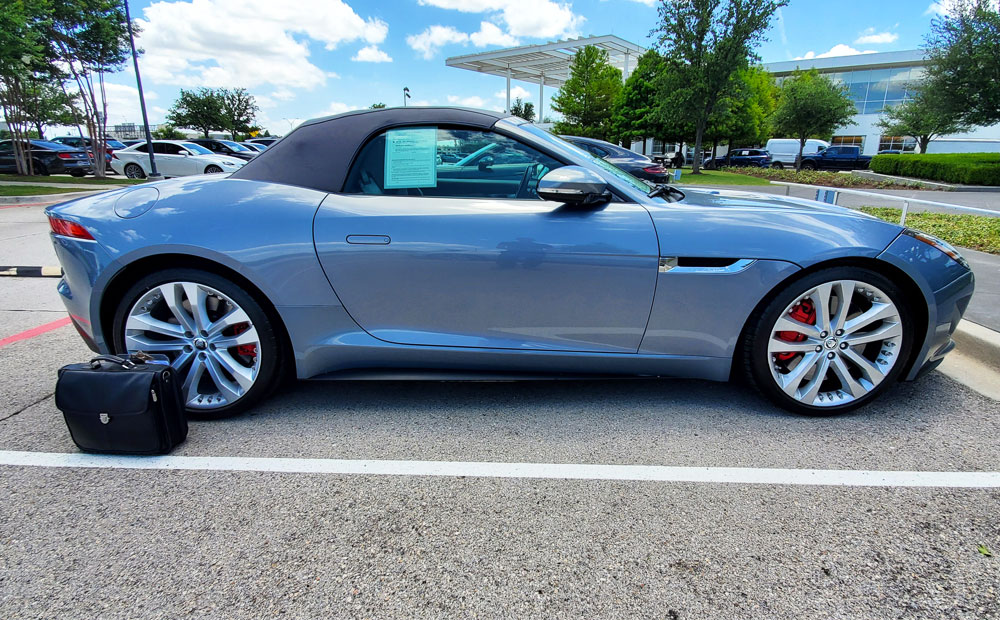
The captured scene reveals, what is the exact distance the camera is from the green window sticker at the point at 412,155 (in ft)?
8.85

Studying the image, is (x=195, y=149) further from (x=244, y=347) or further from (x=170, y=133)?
(x=170, y=133)

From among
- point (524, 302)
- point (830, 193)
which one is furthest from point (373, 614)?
point (830, 193)

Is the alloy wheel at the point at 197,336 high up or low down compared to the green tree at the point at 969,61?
down

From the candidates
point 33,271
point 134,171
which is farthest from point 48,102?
point 33,271

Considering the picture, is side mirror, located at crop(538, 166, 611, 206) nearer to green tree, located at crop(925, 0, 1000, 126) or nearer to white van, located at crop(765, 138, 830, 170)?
green tree, located at crop(925, 0, 1000, 126)

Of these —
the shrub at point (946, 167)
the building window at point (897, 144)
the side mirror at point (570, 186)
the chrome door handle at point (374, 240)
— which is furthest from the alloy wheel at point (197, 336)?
the building window at point (897, 144)

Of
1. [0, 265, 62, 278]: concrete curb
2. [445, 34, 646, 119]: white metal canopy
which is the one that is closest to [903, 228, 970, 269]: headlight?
[0, 265, 62, 278]: concrete curb

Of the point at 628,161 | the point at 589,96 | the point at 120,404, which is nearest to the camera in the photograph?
the point at 120,404

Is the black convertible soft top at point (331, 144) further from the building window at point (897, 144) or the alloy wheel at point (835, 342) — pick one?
the building window at point (897, 144)

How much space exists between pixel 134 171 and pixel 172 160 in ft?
8.61

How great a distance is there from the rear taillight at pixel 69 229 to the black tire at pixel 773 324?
3151 mm

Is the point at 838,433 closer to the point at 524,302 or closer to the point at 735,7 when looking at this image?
the point at 524,302

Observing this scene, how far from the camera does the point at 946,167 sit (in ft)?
71.9

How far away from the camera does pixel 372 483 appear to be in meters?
2.22
